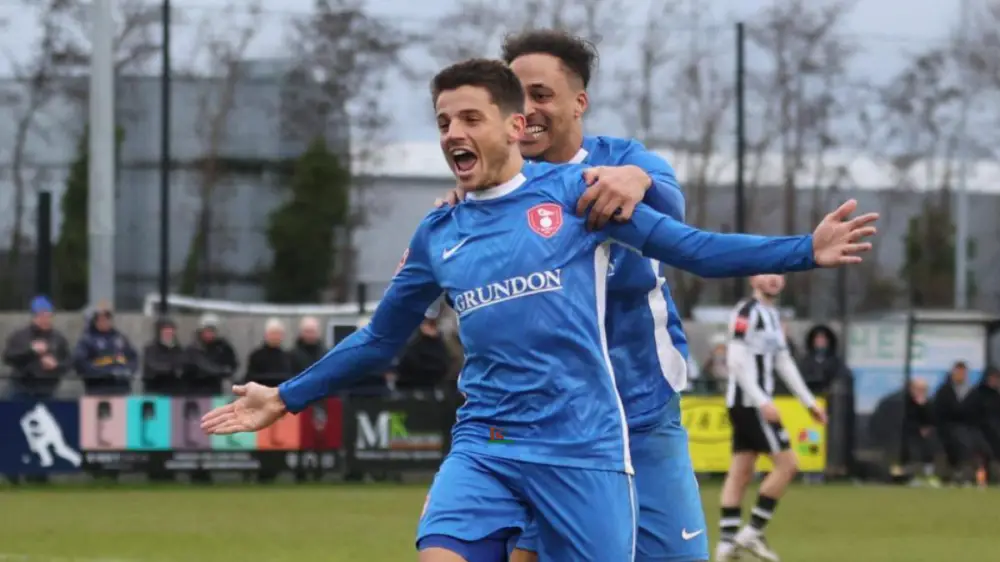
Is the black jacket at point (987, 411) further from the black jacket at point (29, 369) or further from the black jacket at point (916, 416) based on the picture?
the black jacket at point (29, 369)

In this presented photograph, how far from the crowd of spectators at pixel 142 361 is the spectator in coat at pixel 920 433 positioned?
5789 millimetres

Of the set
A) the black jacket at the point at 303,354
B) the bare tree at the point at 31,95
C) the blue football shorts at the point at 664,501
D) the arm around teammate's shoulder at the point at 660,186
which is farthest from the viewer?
the bare tree at the point at 31,95

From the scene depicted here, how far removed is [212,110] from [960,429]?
979 cm

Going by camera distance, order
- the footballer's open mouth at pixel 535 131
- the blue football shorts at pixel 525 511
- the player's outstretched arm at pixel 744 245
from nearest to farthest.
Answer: the player's outstretched arm at pixel 744 245 < the blue football shorts at pixel 525 511 < the footballer's open mouth at pixel 535 131

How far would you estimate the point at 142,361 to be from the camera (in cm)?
2028

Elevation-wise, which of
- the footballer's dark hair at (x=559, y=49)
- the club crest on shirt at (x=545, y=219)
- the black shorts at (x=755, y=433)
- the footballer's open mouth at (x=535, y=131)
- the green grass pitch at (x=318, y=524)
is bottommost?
the green grass pitch at (x=318, y=524)

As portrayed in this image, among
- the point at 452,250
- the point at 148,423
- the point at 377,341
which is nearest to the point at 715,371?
the point at 148,423

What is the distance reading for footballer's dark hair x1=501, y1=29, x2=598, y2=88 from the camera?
6.31 metres

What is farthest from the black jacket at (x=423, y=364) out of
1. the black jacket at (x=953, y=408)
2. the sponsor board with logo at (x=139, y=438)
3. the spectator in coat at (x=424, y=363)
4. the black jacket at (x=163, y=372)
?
the black jacket at (x=953, y=408)

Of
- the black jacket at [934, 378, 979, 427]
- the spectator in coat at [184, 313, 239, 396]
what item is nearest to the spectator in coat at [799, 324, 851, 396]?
the black jacket at [934, 378, 979, 427]

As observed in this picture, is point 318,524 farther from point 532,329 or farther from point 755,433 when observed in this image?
point 532,329

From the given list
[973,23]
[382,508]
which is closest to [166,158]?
[382,508]

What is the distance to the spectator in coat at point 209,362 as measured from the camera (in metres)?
19.9

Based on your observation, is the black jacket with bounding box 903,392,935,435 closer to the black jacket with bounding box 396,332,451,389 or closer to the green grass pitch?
the green grass pitch
